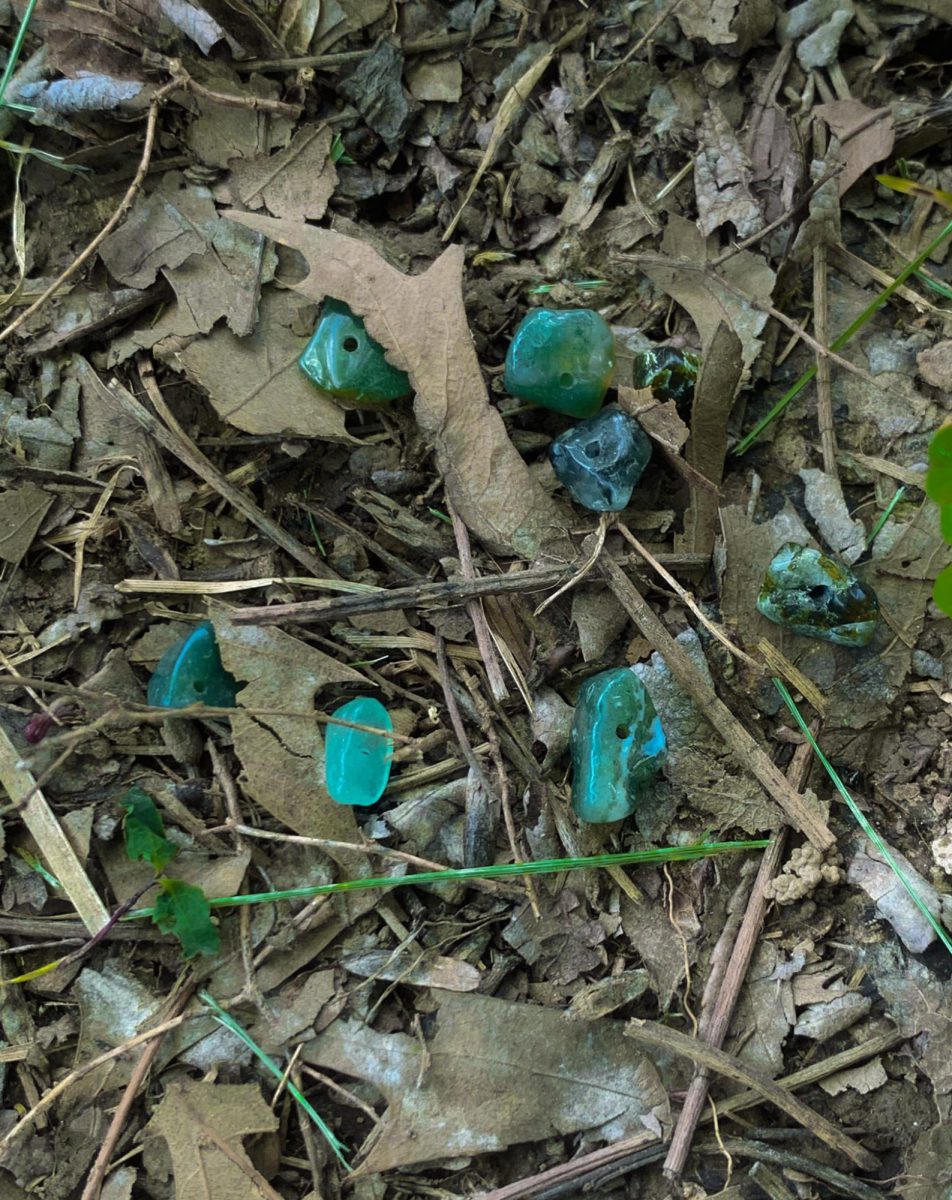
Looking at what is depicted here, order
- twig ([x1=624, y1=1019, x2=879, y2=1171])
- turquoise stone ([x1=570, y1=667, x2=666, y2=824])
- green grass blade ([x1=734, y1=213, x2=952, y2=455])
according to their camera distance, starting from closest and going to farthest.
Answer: twig ([x1=624, y1=1019, x2=879, y2=1171]), turquoise stone ([x1=570, y1=667, x2=666, y2=824]), green grass blade ([x1=734, y1=213, x2=952, y2=455])

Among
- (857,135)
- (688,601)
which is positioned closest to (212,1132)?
(688,601)

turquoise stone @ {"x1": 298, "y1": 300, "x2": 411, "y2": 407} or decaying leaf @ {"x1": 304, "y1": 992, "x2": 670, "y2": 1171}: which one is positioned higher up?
turquoise stone @ {"x1": 298, "y1": 300, "x2": 411, "y2": 407}

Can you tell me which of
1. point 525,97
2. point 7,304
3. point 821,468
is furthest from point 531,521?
point 7,304

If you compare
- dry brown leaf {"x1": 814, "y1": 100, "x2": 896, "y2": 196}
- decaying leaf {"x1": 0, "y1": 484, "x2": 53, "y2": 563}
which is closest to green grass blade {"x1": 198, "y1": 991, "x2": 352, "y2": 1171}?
decaying leaf {"x1": 0, "y1": 484, "x2": 53, "y2": 563}

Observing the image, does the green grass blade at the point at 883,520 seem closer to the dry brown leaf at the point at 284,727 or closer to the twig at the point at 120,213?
the dry brown leaf at the point at 284,727

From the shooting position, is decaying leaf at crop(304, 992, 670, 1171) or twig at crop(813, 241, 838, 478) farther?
twig at crop(813, 241, 838, 478)

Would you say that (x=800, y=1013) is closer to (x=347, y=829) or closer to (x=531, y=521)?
(x=347, y=829)

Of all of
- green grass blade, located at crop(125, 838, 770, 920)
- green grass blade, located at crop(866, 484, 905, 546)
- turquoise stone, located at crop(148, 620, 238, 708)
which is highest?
green grass blade, located at crop(866, 484, 905, 546)

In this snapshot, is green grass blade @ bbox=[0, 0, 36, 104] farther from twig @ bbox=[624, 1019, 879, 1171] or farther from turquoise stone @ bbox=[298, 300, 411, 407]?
twig @ bbox=[624, 1019, 879, 1171]
